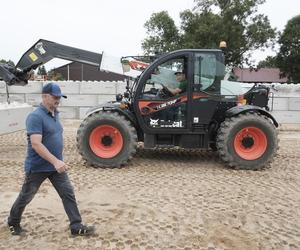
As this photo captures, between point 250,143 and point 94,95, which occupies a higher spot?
point 94,95

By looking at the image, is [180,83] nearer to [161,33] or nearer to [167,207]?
[167,207]

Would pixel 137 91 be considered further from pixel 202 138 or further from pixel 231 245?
pixel 231 245

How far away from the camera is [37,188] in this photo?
14.3 ft

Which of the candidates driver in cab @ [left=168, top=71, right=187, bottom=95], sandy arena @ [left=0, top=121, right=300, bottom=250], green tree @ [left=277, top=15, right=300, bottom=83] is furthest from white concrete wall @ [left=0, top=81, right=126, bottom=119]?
green tree @ [left=277, top=15, right=300, bottom=83]

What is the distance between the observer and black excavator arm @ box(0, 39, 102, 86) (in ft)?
28.8

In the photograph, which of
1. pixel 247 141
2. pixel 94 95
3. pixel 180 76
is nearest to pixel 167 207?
pixel 247 141

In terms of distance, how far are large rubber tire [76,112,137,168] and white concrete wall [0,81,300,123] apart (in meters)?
7.38

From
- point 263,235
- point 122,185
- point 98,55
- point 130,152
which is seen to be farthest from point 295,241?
point 98,55

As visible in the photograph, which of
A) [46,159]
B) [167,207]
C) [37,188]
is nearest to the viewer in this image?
[46,159]

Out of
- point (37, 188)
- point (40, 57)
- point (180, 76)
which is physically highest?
point (40, 57)

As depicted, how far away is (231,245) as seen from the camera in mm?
4320

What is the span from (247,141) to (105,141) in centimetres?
253

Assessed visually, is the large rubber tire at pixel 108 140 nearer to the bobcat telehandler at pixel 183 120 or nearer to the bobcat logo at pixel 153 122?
the bobcat telehandler at pixel 183 120

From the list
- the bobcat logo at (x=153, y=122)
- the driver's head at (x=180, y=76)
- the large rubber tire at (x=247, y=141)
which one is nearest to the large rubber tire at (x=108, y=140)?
the bobcat logo at (x=153, y=122)
